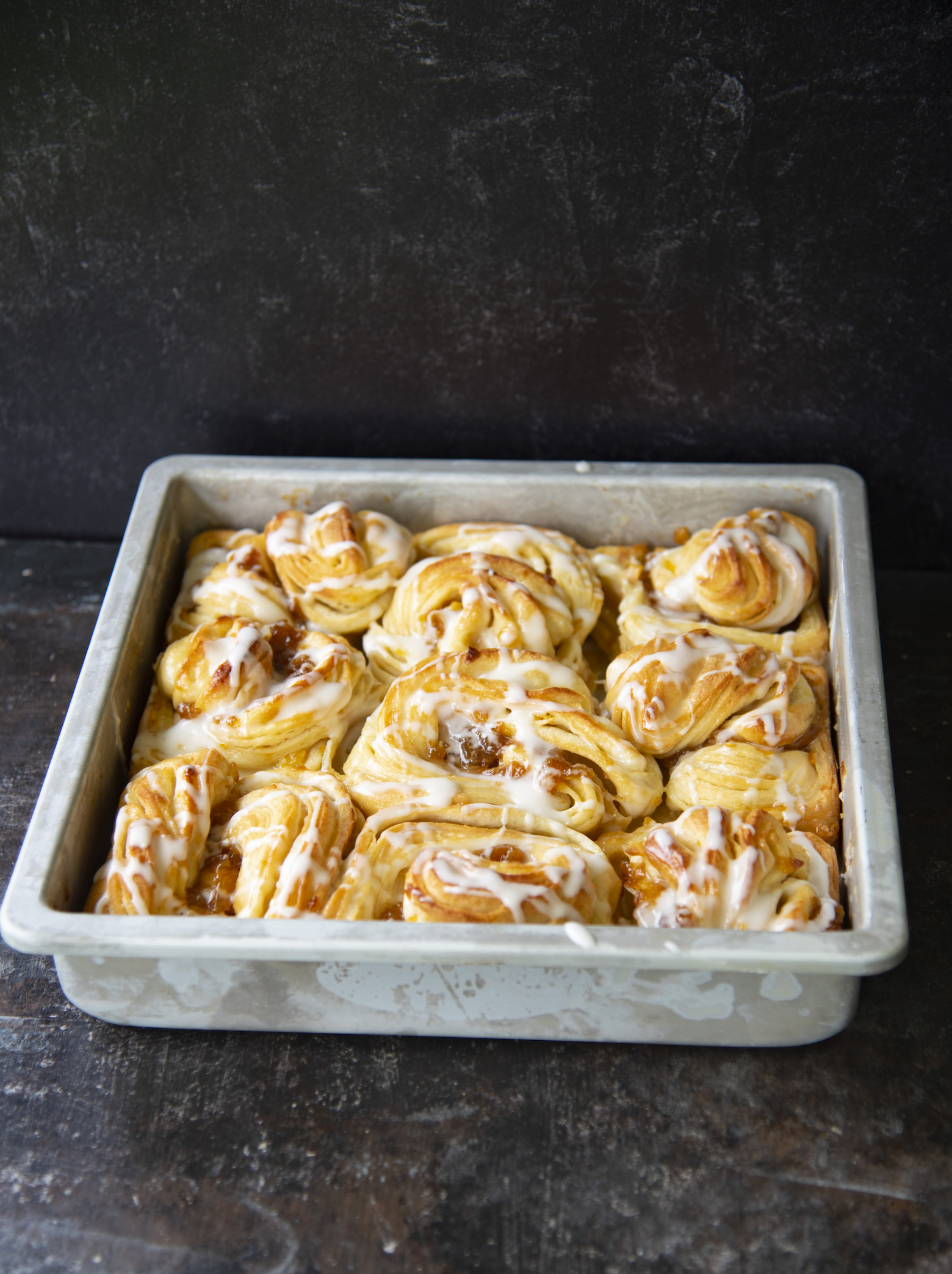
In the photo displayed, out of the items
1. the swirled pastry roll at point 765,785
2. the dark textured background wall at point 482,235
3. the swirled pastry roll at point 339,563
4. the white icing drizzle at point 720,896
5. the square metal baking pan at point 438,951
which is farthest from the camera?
the swirled pastry roll at point 339,563

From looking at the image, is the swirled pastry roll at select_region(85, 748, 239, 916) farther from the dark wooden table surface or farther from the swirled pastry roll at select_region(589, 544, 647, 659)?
the swirled pastry roll at select_region(589, 544, 647, 659)

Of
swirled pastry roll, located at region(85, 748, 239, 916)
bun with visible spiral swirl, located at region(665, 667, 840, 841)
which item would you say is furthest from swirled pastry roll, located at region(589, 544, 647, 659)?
swirled pastry roll, located at region(85, 748, 239, 916)

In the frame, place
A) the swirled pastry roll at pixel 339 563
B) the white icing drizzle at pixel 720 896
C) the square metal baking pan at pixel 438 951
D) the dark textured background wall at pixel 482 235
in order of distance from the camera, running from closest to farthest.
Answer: the square metal baking pan at pixel 438 951 < the white icing drizzle at pixel 720 896 < the dark textured background wall at pixel 482 235 < the swirled pastry roll at pixel 339 563

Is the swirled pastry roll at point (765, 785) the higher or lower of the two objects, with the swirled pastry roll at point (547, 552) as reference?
lower

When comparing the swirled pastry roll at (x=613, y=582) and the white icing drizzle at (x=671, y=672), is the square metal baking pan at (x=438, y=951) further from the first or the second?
the swirled pastry roll at (x=613, y=582)

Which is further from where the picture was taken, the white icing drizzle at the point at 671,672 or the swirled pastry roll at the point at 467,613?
the swirled pastry roll at the point at 467,613

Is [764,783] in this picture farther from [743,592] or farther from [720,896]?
[743,592]

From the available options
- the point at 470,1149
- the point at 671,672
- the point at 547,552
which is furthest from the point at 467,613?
the point at 470,1149

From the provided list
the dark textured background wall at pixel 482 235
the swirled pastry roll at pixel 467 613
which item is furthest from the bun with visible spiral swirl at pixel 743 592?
the dark textured background wall at pixel 482 235
